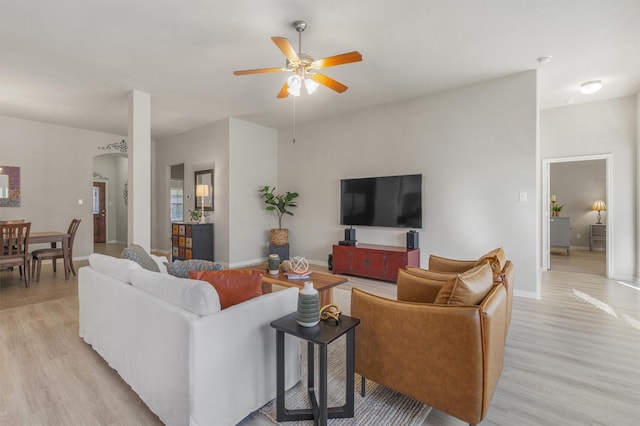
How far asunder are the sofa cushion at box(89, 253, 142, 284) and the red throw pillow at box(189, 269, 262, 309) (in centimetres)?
58

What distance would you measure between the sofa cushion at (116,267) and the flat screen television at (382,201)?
3.78 m

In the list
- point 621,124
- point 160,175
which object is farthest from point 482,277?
point 160,175

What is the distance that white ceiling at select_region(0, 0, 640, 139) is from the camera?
8.71 ft

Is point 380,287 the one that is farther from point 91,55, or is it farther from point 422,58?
point 91,55

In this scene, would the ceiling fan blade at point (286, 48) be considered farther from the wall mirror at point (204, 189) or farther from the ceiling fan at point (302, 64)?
the wall mirror at point (204, 189)

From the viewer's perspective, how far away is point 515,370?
2.19 metres

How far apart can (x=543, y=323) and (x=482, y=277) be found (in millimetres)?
1954

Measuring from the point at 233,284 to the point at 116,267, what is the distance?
1.02 meters

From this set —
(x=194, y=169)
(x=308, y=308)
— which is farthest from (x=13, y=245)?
(x=308, y=308)

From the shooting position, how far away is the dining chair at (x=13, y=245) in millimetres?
4012

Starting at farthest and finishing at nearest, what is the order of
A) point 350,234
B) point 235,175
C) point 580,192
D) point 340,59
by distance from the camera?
point 580,192 → point 235,175 → point 350,234 → point 340,59

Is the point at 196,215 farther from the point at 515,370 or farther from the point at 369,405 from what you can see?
the point at 515,370

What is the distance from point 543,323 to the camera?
306 centimetres

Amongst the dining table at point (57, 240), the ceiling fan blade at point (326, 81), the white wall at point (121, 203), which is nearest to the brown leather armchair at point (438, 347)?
the ceiling fan blade at point (326, 81)
